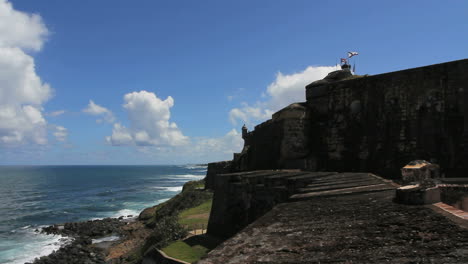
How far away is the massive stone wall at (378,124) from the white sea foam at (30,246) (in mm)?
26027

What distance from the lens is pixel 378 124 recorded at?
12.0 m

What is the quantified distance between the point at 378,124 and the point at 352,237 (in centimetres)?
981

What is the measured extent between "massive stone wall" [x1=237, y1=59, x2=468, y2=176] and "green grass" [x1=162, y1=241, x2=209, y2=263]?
4875 mm

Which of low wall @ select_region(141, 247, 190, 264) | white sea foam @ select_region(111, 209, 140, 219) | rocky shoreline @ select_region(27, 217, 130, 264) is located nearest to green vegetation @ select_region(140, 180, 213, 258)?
low wall @ select_region(141, 247, 190, 264)

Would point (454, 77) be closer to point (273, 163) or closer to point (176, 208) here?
point (273, 163)

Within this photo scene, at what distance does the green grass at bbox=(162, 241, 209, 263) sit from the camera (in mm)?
13116

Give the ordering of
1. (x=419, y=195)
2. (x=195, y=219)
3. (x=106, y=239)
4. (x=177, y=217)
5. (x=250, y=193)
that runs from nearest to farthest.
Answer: (x=419, y=195) < (x=250, y=193) < (x=195, y=219) < (x=177, y=217) < (x=106, y=239)

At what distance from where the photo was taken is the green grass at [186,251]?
13116mm

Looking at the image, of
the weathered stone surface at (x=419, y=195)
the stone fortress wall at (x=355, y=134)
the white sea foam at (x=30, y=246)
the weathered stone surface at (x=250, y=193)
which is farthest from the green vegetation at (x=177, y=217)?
the weathered stone surface at (x=419, y=195)

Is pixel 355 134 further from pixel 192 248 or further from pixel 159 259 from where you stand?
pixel 159 259

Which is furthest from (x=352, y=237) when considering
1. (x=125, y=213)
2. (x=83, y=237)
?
(x=125, y=213)

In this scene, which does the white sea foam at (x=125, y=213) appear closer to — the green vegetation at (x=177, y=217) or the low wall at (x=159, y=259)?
the green vegetation at (x=177, y=217)

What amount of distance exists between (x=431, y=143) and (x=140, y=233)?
3204cm

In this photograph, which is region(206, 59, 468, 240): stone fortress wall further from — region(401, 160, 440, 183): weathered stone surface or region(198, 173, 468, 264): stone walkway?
region(198, 173, 468, 264): stone walkway
